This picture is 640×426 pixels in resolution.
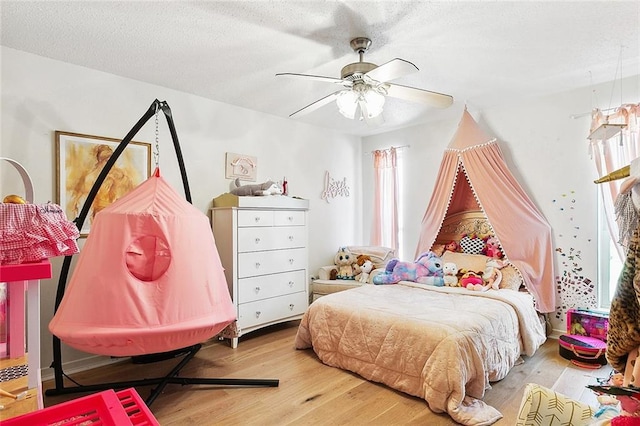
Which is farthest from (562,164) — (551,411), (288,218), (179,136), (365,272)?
(179,136)

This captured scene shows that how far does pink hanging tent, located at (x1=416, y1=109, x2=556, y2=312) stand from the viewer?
347 cm

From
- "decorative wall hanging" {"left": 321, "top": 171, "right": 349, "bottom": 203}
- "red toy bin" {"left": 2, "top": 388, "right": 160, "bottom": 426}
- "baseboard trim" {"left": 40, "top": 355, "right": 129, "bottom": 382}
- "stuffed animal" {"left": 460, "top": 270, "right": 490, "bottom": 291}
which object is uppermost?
"decorative wall hanging" {"left": 321, "top": 171, "right": 349, "bottom": 203}

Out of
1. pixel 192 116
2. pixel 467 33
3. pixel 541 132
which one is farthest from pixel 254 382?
pixel 541 132

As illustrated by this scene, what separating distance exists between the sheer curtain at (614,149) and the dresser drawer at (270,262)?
3009 mm

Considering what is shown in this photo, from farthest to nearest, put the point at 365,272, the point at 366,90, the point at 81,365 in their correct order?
the point at 365,272 → the point at 81,365 → the point at 366,90

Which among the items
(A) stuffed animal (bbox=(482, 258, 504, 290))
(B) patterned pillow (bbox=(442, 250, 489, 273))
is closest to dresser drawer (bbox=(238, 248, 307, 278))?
(B) patterned pillow (bbox=(442, 250, 489, 273))

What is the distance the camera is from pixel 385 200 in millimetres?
5078

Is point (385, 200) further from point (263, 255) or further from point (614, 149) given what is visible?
point (614, 149)

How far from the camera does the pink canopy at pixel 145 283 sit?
2.00 metres

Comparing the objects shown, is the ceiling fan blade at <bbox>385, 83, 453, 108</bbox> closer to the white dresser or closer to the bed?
the bed

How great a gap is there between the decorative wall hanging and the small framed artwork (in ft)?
3.91

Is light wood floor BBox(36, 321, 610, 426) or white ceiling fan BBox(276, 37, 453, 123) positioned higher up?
white ceiling fan BBox(276, 37, 453, 123)

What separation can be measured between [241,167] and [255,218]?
29.9 inches

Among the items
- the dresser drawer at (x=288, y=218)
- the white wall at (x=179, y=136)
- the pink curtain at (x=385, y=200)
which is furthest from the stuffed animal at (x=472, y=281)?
the white wall at (x=179, y=136)
